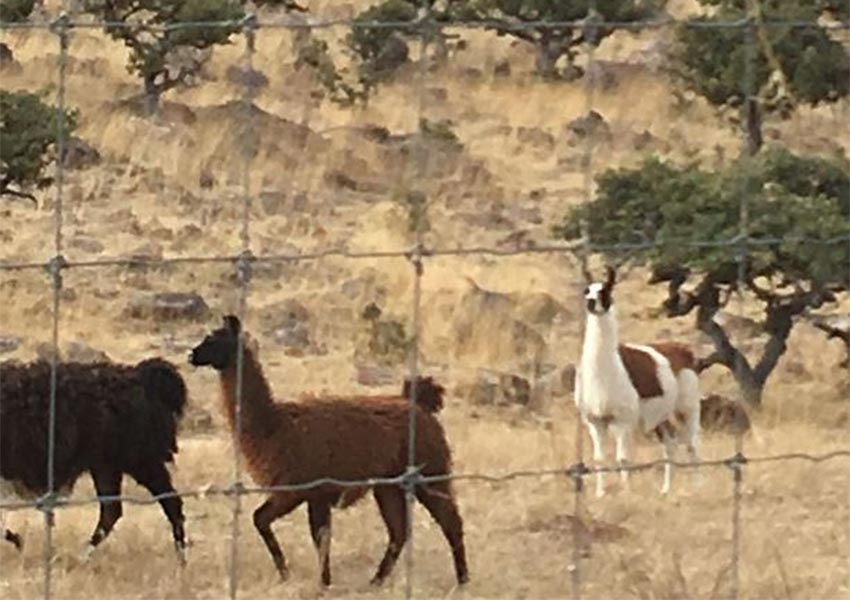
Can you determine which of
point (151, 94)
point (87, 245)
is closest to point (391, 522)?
point (87, 245)

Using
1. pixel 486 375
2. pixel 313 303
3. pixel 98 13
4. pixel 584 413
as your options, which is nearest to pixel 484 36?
pixel 98 13

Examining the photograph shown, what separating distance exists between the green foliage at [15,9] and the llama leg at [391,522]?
367 inches

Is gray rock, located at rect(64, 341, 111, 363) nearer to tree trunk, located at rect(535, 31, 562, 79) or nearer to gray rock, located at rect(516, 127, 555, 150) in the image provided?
gray rock, located at rect(516, 127, 555, 150)

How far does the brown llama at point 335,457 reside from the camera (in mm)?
7020

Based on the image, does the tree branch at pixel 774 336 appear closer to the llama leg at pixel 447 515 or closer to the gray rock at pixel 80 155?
the llama leg at pixel 447 515

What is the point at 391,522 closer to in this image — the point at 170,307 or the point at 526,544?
the point at 526,544

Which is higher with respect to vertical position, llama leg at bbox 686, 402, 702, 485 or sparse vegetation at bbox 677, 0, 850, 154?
sparse vegetation at bbox 677, 0, 850, 154

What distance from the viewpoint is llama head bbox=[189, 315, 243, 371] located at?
7.50 m

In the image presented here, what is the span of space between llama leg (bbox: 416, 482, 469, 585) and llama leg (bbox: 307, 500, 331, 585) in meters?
0.29

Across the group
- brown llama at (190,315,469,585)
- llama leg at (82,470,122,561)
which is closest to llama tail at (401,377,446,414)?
brown llama at (190,315,469,585)

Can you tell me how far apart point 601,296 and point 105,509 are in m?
2.33

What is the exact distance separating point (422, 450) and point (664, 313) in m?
6.43

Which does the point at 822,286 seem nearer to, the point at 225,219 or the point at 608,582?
the point at 225,219

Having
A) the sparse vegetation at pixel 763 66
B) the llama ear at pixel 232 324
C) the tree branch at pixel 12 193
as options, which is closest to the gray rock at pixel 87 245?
the tree branch at pixel 12 193
